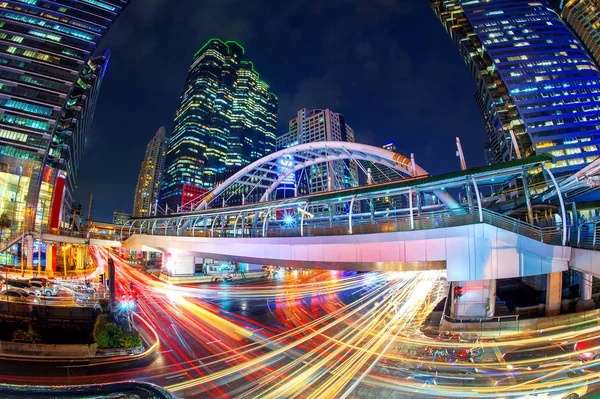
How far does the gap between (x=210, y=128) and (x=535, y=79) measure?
16338 centimetres

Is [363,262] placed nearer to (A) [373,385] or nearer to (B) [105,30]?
(A) [373,385]

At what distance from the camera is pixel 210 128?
171125 mm

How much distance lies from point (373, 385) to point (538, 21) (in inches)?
4884

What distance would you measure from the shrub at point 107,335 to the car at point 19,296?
29.0 ft

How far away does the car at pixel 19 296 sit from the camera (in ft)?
57.5

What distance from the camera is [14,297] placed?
58.5 ft

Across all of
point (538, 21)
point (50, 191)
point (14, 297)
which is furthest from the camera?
point (538, 21)

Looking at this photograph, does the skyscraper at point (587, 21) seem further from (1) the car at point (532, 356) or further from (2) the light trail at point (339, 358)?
(1) the car at point (532, 356)

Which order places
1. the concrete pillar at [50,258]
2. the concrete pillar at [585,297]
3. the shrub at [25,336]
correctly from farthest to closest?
the concrete pillar at [50,258] < the concrete pillar at [585,297] < the shrub at [25,336]

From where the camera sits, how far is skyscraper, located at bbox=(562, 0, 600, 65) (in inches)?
3406

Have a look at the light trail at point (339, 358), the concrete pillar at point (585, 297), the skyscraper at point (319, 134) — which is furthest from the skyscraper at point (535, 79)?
the light trail at point (339, 358)

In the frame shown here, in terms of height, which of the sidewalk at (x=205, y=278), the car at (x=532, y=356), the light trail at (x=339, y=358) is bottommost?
the sidewalk at (x=205, y=278)

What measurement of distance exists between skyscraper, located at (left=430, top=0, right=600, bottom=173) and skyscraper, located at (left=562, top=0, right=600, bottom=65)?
48.6 ft

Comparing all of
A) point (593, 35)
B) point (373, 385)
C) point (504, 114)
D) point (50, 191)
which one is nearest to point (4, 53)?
point (50, 191)
